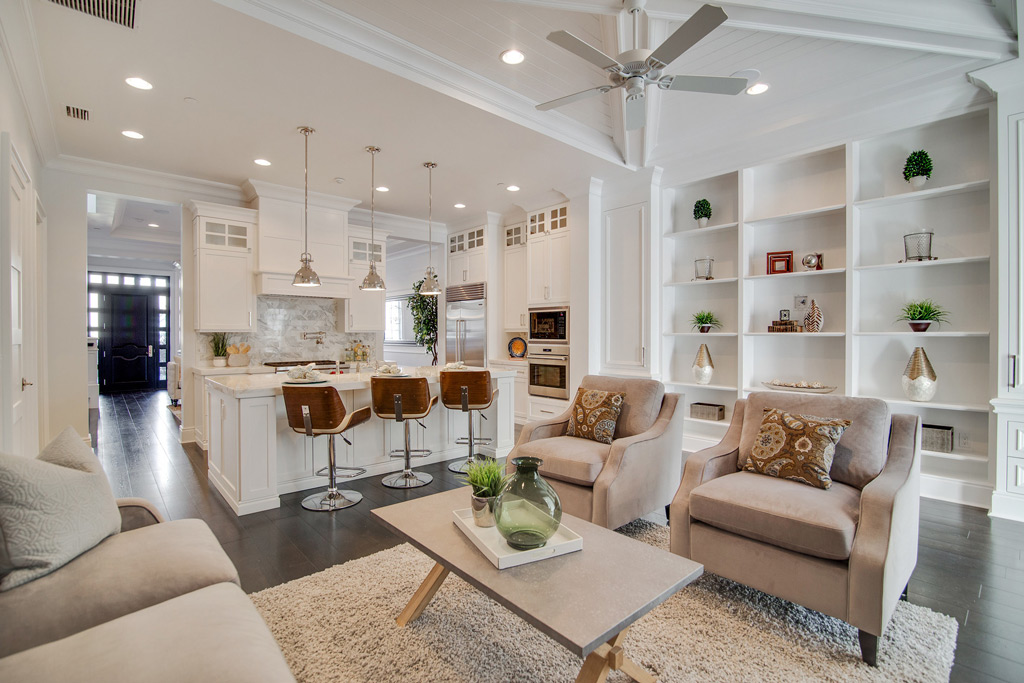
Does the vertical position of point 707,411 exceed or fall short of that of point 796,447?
it falls short

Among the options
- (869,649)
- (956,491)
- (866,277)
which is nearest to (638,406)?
(869,649)

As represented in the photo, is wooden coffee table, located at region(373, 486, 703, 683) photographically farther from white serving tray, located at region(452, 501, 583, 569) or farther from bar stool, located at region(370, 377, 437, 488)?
bar stool, located at region(370, 377, 437, 488)

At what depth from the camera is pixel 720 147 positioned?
180 inches

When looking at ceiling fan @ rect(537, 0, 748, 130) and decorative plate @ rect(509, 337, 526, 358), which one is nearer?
ceiling fan @ rect(537, 0, 748, 130)

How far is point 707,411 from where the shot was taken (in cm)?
488

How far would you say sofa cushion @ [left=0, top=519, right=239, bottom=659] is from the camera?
49.3 inches

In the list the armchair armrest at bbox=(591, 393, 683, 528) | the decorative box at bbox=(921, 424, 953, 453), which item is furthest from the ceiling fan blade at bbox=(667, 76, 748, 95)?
the decorative box at bbox=(921, 424, 953, 453)

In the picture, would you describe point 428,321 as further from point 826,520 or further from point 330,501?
point 826,520

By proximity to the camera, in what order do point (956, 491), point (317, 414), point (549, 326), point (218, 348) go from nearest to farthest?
point (317, 414)
point (956, 491)
point (218, 348)
point (549, 326)

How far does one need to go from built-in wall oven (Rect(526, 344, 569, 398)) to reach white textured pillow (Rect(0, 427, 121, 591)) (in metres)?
4.65

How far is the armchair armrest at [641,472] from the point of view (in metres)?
2.64

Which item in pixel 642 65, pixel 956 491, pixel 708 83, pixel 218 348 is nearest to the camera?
pixel 642 65

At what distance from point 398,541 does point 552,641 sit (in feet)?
4.06

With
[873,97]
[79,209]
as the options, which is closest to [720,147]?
[873,97]
